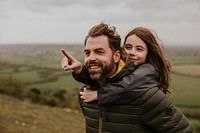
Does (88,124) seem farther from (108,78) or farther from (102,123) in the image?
(108,78)

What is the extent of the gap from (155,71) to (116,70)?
292 mm

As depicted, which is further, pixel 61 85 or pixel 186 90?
pixel 186 90

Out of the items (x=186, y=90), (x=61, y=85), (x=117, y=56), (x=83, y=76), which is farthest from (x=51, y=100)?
(x=186, y=90)

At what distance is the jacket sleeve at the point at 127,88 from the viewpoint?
82.6 inches

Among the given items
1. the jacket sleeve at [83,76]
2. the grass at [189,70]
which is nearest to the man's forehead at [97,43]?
the jacket sleeve at [83,76]

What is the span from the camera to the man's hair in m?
2.17

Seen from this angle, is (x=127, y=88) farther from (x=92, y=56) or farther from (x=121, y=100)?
(x=92, y=56)

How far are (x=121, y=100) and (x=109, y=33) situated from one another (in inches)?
17.7

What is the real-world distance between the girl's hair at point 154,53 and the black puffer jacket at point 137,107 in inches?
7.1

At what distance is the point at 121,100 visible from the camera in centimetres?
214

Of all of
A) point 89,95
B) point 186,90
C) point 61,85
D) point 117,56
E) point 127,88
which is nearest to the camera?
point 127,88

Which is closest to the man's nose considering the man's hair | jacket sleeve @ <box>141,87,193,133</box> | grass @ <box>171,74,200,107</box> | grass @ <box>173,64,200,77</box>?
the man's hair

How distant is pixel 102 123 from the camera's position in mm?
2258

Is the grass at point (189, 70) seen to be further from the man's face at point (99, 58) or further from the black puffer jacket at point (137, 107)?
the man's face at point (99, 58)
